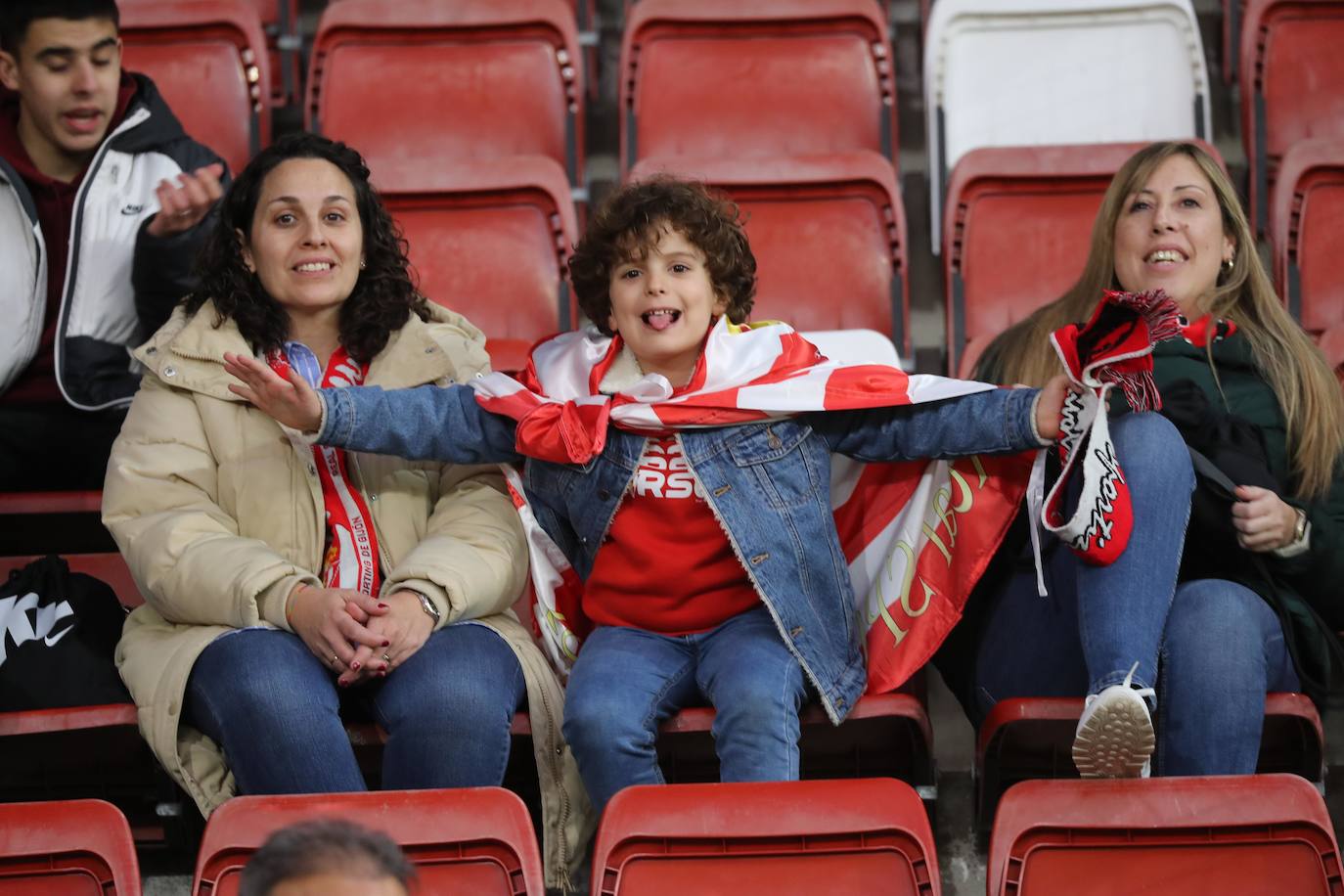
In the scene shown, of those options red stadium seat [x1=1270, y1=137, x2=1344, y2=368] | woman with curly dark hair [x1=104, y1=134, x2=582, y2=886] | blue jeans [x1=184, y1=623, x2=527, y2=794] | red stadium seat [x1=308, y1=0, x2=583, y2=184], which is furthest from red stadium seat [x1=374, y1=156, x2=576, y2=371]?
red stadium seat [x1=1270, y1=137, x2=1344, y2=368]

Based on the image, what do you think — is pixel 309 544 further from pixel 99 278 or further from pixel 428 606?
pixel 99 278

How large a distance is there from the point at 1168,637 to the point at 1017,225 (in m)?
1.13

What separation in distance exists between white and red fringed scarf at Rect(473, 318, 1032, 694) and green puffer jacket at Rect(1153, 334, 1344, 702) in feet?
0.90

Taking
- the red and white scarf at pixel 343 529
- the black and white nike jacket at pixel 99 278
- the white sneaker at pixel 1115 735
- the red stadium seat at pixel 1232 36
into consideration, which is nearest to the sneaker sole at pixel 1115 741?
the white sneaker at pixel 1115 735

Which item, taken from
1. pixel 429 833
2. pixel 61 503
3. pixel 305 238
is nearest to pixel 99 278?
pixel 61 503

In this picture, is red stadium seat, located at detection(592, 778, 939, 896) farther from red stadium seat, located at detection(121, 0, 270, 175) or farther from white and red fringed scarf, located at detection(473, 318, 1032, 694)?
red stadium seat, located at detection(121, 0, 270, 175)

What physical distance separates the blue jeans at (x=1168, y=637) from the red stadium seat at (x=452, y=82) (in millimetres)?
1524

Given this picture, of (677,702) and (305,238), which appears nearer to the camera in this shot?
(677,702)

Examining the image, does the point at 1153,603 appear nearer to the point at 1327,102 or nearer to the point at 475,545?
the point at 475,545

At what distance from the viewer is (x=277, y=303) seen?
7.48 feet

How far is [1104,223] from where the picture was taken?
2422 millimetres

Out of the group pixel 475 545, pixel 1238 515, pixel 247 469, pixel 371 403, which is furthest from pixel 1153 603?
pixel 247 469

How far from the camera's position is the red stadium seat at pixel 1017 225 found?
289cm

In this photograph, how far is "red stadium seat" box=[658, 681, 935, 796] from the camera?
1.98 meters
